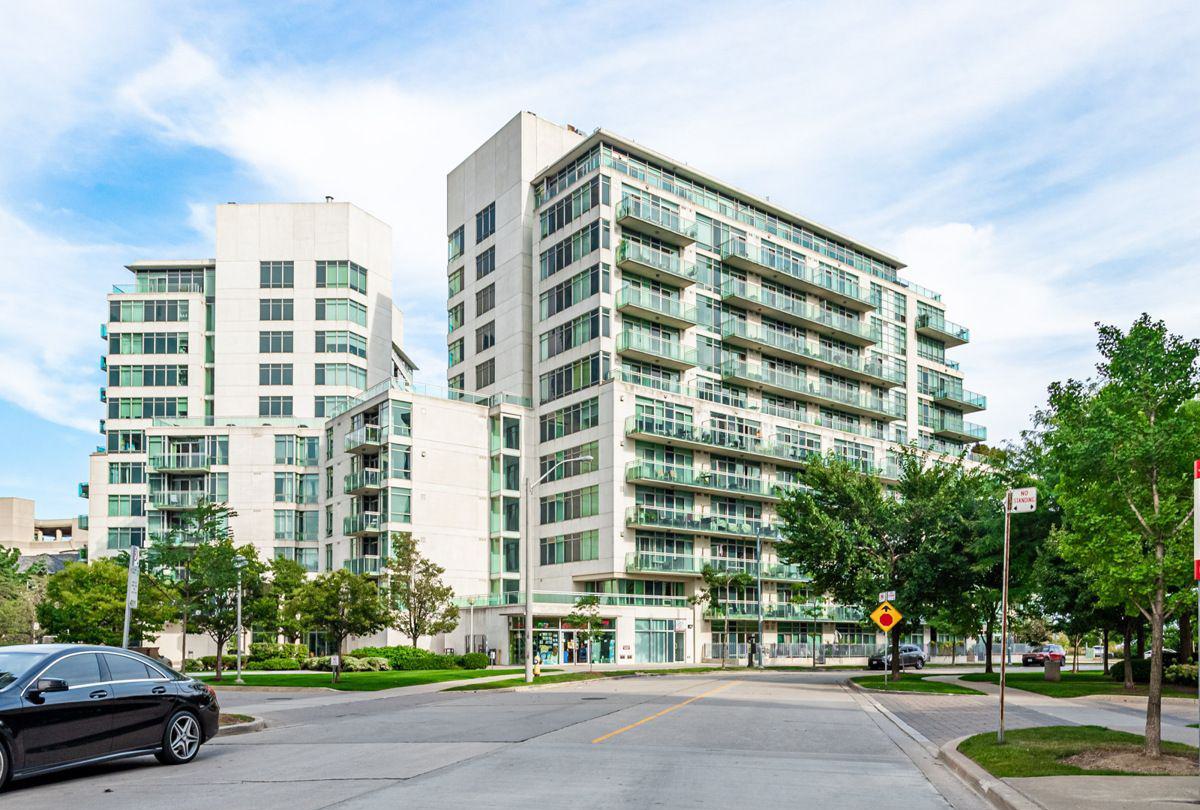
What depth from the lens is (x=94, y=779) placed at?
13000mm

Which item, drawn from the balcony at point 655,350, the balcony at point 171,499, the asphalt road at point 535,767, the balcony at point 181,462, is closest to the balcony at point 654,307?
the balcony at point 655,350

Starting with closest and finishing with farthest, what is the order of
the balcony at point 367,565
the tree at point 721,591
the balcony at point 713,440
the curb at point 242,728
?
the curb at point 242,728 → the balcony at point 367,565 → the tree at point 721,591 → the balcony at point 713,440

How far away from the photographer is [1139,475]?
1540 cm

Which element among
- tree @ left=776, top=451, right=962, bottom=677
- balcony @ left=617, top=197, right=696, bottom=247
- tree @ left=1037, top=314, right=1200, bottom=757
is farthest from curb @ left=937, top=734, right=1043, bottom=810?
balcony @ left=617, top=197, right=696, bottom=247

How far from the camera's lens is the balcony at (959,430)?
4026 inches

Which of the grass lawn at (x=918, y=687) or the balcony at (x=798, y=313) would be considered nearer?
the grass lawn at (x=918, y=687)

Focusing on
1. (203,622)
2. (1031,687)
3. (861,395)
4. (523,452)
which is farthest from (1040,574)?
(861,395)

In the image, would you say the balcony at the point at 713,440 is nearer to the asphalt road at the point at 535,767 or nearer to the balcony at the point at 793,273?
the balcony at the point at 793,273

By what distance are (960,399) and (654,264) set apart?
4271 cm

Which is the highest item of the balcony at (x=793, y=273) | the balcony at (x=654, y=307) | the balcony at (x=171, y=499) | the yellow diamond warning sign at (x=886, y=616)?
the balcony at (x=793, y=273)

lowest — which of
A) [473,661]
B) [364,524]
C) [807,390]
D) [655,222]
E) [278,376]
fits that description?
[473,661]

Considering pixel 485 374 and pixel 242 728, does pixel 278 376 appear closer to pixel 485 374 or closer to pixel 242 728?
pixel 485 374

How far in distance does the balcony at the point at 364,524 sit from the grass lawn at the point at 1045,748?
55280mm

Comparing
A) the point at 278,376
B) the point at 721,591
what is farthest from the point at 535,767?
the point at 278,376
